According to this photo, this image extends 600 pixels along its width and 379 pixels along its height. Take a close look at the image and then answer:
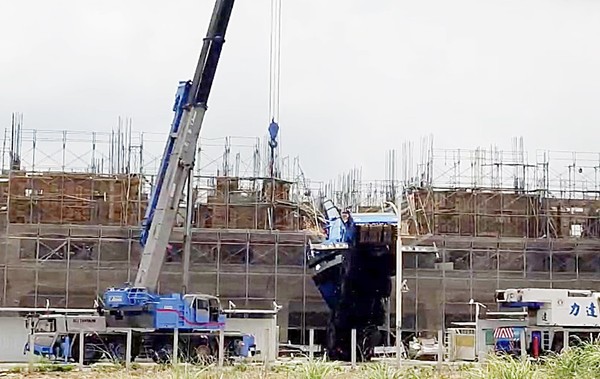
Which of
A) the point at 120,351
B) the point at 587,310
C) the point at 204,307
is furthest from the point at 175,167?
the point at 587,310

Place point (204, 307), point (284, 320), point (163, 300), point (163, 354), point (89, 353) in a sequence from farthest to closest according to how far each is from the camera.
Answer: point (284, 320)
point (204, 307)
point (163, 300)
point (89, 353)
point (163, 354)

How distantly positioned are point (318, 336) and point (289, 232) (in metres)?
4.11

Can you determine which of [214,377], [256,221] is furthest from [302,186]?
[214,377]

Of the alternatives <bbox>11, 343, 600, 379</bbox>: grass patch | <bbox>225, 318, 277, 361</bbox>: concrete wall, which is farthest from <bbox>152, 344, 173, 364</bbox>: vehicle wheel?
<bbox>11, 343, 600, 379</bbox>: grass patch

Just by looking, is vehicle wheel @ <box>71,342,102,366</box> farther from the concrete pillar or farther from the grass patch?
the concrete pillar

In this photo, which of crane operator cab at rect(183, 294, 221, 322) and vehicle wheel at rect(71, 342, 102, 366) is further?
crane operator cab at rect(183, 294, 221, 322)

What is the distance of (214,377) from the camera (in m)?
16.2

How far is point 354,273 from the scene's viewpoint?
36.8 metres

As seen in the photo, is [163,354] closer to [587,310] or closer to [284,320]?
[284,320]

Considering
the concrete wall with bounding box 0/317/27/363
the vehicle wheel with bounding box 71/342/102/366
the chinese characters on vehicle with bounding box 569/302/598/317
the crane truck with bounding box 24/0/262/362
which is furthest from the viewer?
the chinese characters on vehicle with bounding box 569/302/598/317

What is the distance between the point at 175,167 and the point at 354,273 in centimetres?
955

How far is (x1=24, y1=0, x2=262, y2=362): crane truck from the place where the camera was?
29.1 metres

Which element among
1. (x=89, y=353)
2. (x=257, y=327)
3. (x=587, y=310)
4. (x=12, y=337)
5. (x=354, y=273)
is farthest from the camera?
(x=354, y=273)

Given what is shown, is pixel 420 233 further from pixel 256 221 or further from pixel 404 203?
pixel 256 221
